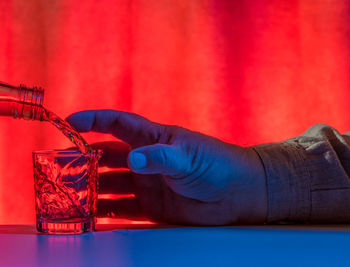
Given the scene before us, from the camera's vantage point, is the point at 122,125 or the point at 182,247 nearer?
the point at 182,247

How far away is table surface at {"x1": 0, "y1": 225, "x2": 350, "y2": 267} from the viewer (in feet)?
1.71

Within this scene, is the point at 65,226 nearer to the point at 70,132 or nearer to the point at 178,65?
the point at 70,132

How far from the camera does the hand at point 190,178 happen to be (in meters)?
0.80

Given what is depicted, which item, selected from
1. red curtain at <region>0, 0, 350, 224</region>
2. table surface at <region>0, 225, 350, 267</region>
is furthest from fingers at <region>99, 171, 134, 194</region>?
red curtain at <region>0, 0, 350, 224</region>

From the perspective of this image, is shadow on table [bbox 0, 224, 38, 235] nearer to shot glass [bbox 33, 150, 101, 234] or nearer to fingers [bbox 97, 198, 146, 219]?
shot glass [bbox 33, 150, 101, 234]

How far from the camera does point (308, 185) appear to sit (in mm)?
880

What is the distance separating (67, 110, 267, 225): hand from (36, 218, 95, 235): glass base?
15 centimetres

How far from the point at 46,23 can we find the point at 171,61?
36 cm

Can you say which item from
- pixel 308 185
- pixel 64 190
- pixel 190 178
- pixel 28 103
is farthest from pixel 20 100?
pixel 308 185

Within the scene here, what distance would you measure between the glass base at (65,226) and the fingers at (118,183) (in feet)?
0.79

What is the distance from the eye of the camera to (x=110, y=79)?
1.24 metres

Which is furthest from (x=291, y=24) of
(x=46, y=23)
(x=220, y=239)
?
(x=220, y=239)

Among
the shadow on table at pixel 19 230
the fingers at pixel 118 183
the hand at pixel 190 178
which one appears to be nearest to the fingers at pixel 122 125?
the hand at pixel 190 178

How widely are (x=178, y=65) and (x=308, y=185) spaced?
545 mm
